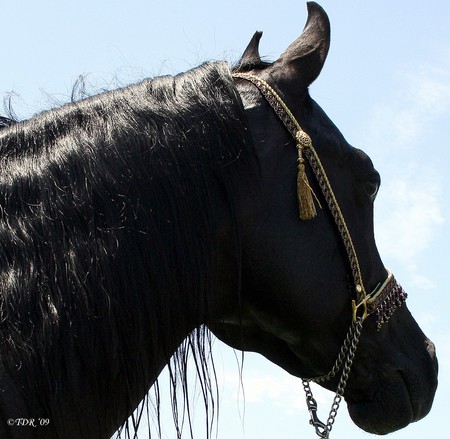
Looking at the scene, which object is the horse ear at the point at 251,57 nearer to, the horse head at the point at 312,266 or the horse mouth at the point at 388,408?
the horse head at the point at 312,266

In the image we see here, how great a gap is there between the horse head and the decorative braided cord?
0.06 feet

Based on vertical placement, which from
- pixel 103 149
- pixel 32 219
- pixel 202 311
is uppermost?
pixel 103 149

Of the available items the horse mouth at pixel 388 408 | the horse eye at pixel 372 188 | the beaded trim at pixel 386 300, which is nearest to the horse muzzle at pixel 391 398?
the horse mouth at pixel 388 408

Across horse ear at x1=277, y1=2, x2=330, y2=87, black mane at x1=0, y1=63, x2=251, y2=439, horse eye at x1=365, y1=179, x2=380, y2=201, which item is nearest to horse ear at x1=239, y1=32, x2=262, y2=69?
horse ear at x1=277, y1=2, x2=330, y2=87

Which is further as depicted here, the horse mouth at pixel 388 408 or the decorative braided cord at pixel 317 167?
the horse mouth at pixel 388 408

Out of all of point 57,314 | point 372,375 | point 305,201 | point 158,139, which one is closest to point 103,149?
point 158,139

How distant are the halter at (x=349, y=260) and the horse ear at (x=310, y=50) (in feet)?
0.67

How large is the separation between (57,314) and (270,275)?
93cm

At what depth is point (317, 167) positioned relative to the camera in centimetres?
372

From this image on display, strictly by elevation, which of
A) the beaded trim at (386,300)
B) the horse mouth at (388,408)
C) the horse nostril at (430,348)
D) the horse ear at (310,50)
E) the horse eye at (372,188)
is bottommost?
the horse mouth at (388,408)

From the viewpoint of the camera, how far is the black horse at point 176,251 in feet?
9.48

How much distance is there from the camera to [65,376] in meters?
2.87

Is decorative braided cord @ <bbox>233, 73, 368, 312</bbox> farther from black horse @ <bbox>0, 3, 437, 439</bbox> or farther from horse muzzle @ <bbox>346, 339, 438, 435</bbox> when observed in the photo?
horse muzzle @ <bbox>346, 339, 438, 435</bbox>

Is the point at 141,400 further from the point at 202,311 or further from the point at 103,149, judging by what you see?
the point at 103,149
